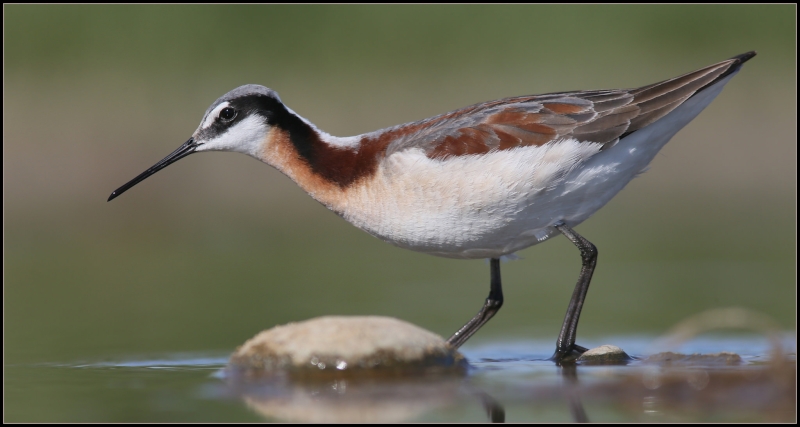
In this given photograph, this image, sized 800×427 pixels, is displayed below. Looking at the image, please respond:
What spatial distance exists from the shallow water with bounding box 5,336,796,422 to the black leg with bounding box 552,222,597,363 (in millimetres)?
391

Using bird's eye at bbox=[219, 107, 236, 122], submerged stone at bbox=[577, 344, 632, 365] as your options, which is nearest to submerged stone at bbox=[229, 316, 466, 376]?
submerged stone at bbox=[577, 344, 632, 365]

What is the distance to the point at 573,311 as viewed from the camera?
358 inches

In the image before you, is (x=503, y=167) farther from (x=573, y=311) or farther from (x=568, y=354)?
(x=568, y=354)

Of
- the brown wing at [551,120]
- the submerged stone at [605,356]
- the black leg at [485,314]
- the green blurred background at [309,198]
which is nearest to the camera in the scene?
the submerged stone at [605,356]

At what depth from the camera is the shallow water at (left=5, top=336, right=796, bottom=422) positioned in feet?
21.7

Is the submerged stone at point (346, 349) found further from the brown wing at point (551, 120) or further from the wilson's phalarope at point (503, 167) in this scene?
the brown wing at point (551, 120)

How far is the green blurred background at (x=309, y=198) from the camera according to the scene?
1191 cm

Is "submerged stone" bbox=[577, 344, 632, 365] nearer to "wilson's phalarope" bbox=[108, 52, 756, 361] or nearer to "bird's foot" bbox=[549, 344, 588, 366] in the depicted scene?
"bird's foot" bbox=[549, 344, 588, 366]

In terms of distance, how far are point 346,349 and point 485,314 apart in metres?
2.31

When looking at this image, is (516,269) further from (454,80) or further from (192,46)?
(192,46)

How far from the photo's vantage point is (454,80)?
22141 mm

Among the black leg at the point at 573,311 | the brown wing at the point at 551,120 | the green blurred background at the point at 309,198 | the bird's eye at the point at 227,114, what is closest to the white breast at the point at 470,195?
the brown wing at the point at 551,120

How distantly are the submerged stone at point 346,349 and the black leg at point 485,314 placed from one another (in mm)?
1583

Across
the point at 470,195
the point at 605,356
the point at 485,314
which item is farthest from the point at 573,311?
the point at 470,195
